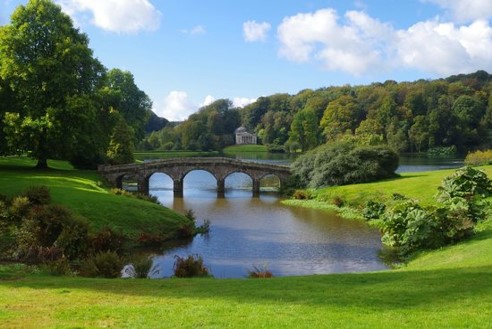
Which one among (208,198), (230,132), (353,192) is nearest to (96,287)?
(353,192)

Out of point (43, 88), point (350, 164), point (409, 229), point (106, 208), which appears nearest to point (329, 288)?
point (409, 229)

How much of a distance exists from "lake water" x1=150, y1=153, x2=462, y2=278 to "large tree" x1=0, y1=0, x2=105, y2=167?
13.4 meters

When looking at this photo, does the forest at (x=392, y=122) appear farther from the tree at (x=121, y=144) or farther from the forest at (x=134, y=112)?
the tree at (x=121, y=144)

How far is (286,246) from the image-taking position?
3084cm

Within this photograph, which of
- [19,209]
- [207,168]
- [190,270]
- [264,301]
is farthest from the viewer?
[207,168]

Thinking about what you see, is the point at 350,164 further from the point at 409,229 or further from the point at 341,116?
the point at 341,116

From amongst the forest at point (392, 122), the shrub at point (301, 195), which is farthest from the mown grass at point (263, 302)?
the forest at point (392, 122)

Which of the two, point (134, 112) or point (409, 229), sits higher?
point (134, 112)

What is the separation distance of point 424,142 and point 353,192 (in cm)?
8657

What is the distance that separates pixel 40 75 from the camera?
4838cm

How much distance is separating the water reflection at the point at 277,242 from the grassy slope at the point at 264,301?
28.3ft

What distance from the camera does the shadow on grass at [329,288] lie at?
12602mm

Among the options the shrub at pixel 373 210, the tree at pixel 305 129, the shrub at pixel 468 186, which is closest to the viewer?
the shrub at pixel 468 186

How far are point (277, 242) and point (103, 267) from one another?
1343 centimetres
